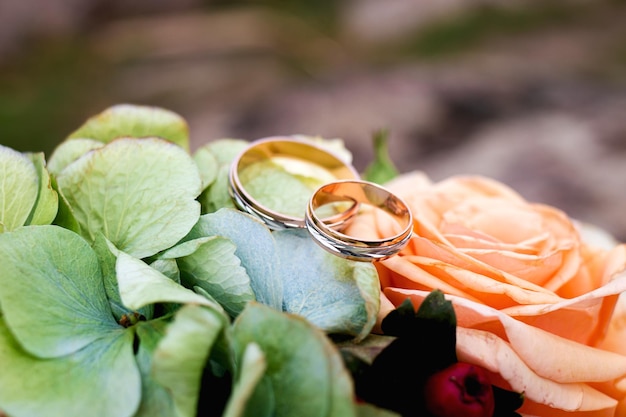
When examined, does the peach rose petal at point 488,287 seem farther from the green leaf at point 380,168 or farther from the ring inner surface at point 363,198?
the green leaf at point 380,168

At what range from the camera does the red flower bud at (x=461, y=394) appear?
0.30 m

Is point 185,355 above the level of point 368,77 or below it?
above

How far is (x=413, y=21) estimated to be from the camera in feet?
6.03

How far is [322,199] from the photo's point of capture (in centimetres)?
43

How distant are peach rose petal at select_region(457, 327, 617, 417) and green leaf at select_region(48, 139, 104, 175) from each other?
26cm

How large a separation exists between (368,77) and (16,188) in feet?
3.87

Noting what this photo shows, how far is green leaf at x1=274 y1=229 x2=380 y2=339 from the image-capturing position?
333mm

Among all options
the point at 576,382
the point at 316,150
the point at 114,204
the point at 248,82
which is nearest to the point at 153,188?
the point at 114,204

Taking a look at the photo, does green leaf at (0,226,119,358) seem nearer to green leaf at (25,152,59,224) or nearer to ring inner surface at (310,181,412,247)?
green leaf at (25,152,59,224)

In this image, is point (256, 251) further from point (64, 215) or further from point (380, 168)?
point (380, 168)

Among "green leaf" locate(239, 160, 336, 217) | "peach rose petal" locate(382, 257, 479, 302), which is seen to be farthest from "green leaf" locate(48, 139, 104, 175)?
"peach rose petal" locate(382, 257, 479, 302)

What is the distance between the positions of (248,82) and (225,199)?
3.95 feet

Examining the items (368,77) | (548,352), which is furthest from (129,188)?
(368,77)

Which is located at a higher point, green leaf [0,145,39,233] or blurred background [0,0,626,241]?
green leaf [0,145,39,233]
